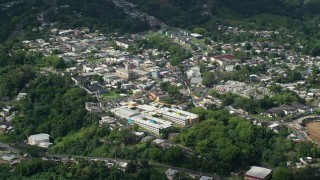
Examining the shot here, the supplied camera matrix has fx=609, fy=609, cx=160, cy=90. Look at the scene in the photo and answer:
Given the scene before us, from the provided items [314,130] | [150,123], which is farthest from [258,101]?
[150,123]

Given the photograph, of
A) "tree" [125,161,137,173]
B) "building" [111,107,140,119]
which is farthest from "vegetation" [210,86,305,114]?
"tree" [125,161,137,173]

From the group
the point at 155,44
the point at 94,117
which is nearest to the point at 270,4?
Answer: the point at 155,44

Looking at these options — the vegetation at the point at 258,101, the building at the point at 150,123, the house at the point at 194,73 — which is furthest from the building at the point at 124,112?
the house at the point at 194,73

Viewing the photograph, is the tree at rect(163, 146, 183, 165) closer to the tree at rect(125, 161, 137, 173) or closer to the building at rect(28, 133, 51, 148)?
the tree at rect(125, 161, 137, 173)

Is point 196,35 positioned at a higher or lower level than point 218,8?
lower

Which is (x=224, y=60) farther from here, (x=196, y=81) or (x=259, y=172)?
(x=259, y=172)

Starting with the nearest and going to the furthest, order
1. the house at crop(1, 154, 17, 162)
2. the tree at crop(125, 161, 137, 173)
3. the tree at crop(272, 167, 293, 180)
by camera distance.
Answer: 1. the tree at crop(272, 167, 293, 180)
2. the tree at crop(125, 161, 137, 173)
3. the house at crop(1, 154, 17, 162)

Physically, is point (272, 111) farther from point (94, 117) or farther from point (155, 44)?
point (155, 44)
